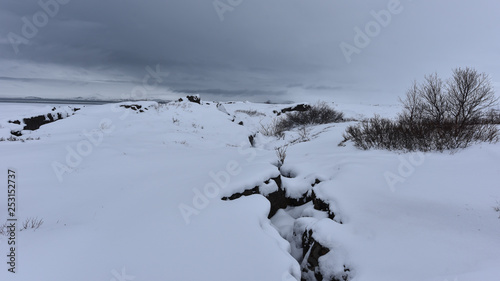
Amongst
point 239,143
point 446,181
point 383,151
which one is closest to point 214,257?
point 446,181

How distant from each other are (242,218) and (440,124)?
8484 mm

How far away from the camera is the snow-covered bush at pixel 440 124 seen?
24.7 feet

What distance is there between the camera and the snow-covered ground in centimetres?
327

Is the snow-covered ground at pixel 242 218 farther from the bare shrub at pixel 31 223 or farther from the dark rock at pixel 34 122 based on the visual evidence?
the dark rock at pixel 34 122

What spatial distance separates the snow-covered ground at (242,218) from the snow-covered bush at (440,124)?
73 cm

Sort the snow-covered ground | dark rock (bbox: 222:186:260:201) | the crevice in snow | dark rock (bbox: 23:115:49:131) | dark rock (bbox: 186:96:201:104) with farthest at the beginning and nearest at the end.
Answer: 1. dark rock (bbox: 186:96:201:104)
2. dark rock (bbox: 23:115:49:131)
3. dark rock (bbox: 222:186:260:201)
4. the crevice in snow
5. the snow-covered ground

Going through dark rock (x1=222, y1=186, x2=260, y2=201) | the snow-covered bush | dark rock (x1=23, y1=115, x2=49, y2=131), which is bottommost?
dark rock (x1=23, y1=115, x2=49, y2=131)

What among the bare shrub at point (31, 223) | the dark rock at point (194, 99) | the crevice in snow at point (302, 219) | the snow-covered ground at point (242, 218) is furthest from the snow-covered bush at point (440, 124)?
the dark rock at point (194, 99)

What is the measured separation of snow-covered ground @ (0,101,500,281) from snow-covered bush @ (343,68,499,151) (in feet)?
2.41

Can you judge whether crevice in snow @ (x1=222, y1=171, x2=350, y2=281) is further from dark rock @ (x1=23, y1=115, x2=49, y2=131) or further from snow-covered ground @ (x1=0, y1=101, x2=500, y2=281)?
dark rock @ (x1=23, y1=115, x2=49, y2=131)

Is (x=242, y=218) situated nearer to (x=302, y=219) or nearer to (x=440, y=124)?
(x=302, y=219)

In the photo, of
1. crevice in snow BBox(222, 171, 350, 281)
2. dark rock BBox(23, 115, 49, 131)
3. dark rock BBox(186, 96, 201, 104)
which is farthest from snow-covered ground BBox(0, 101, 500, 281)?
dark rock BBox(186, 96, 201, 104)

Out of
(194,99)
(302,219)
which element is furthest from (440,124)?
(194,99)

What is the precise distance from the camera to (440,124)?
874 cm
